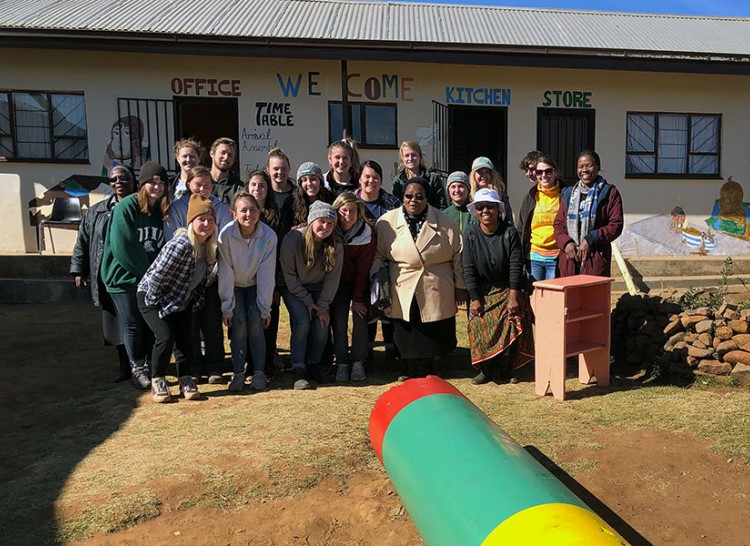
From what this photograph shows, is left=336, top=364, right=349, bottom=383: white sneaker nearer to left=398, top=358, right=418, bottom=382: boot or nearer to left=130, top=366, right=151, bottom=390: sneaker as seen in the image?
left=398, top=358, right=418, bottom=382: boot

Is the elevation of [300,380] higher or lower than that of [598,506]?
higher

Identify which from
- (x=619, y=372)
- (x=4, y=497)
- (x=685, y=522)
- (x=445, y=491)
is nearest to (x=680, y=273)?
(x=619, y=372)

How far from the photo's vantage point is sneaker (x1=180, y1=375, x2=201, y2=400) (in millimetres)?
4781

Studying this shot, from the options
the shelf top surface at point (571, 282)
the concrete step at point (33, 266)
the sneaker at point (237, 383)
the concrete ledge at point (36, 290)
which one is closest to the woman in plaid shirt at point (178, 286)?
the sneaker at point (237, 383)

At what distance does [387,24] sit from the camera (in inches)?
462

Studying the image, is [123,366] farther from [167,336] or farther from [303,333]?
[303,333]

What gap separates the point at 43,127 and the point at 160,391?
7494 millimetres

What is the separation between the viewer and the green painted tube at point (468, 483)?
2.17 metres

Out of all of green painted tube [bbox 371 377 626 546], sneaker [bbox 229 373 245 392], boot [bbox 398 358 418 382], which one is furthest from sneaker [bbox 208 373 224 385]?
green painted tube [bbox 371 377 626 546]

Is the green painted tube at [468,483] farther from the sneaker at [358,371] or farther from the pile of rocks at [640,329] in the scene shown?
the pile of rocks at [640,329]

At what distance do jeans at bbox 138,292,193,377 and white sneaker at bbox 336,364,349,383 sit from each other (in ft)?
→ 4.05

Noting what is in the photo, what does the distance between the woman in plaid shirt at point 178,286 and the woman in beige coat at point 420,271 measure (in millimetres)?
1423

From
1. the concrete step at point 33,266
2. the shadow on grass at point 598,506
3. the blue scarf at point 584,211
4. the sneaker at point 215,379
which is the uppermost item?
the blue scarf at point 584,211

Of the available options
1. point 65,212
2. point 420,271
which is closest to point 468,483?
point 420,271
